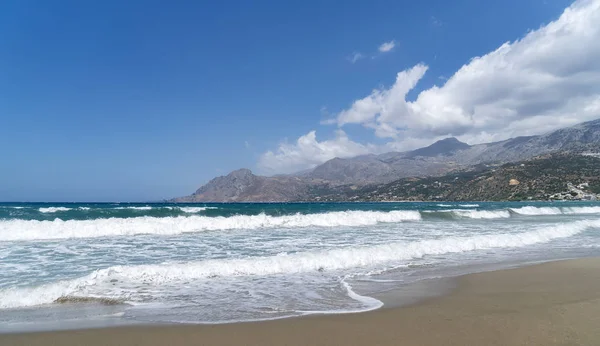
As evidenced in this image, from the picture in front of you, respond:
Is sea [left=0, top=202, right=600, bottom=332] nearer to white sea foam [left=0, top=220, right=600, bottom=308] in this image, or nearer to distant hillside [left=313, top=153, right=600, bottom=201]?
white sea foam [left=0, top=220, right=600, bottom=308]

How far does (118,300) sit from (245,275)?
12.2ft

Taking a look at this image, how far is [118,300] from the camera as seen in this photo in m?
7.77

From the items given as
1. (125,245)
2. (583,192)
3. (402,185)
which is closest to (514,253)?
(125,245)

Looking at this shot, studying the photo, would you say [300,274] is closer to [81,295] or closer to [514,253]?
[81,295]

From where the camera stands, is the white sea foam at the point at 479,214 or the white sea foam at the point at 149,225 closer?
the white sea foam at the point at 149,225

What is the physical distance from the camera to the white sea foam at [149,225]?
20.8 m

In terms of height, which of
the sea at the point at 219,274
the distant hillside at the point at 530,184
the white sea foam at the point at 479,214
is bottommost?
the white sea foam at the point at 479,214

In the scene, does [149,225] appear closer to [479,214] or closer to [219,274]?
[219,274]

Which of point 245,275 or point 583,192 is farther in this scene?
point 583,192

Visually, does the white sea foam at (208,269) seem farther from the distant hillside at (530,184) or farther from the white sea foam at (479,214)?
the distant hillside at (530,184)

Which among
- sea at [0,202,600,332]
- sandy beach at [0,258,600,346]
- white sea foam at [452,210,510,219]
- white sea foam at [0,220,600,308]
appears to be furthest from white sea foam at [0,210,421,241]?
sandy beach at [0,258,600,346]

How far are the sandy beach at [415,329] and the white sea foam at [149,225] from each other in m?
18.5

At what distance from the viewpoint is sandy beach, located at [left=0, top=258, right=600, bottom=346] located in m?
5.14

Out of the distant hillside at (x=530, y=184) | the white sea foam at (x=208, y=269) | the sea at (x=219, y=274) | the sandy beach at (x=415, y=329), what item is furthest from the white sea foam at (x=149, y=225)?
the distant hillside at (x=530, y=184)
